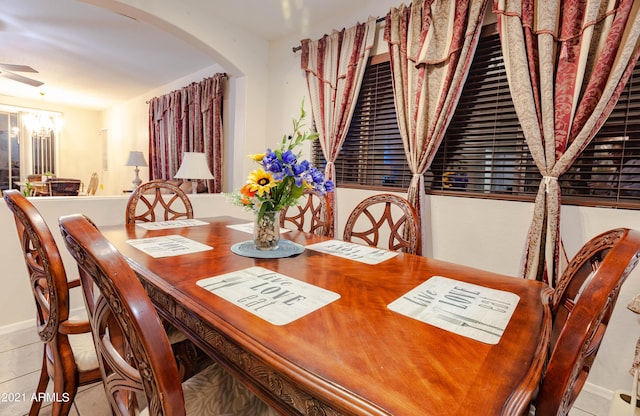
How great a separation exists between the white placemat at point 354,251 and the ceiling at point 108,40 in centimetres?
225

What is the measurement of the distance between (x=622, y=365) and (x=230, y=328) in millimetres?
2136

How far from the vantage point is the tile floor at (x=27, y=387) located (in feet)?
4.76

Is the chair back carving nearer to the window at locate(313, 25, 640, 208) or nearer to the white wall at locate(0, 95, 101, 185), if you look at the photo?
the window at locate(313, 25, 640, 208)

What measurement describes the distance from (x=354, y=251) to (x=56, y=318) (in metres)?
1.11

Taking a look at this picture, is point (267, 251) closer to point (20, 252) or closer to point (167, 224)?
point (167, 224)

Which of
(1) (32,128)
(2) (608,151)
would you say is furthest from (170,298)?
(1) (32,128)

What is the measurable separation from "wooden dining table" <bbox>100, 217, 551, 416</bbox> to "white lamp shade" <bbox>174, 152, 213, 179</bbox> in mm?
2110

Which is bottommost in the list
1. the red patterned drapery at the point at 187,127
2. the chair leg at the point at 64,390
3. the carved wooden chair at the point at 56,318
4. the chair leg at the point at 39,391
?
the chair leg at the point at 39,391

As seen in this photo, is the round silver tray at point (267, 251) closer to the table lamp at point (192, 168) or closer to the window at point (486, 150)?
the window at point (486, 150)

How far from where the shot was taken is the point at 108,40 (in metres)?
3.64

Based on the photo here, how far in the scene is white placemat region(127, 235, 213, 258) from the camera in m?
1.31

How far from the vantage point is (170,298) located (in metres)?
0.93

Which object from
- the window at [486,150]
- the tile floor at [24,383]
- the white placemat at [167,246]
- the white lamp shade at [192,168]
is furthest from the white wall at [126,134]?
the white placemat at [167,246]

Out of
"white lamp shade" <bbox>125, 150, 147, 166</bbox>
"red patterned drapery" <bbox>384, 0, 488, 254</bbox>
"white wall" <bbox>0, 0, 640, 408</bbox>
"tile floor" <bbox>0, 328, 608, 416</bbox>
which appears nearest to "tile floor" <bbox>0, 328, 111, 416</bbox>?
"tile floor" <bbox>0, 328, 608, 416</bbox>
